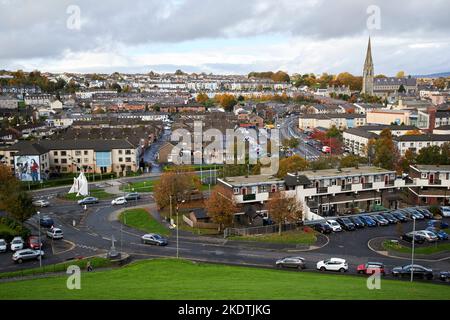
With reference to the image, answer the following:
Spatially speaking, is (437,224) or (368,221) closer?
(437,224)

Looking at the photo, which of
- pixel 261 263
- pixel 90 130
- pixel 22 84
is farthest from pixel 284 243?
pixel 22 84

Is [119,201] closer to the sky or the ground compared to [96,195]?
closer to the sky

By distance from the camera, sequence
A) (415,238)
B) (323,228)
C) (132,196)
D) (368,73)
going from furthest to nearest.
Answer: (368,73)
(132,196)
(323,228)
(415,238)

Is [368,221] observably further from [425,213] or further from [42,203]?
[42,203]

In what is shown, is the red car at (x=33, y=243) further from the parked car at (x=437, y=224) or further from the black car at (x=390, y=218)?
the parked car at (x=437, y=224)

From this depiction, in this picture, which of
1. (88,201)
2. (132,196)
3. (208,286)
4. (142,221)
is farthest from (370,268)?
(88,201)
